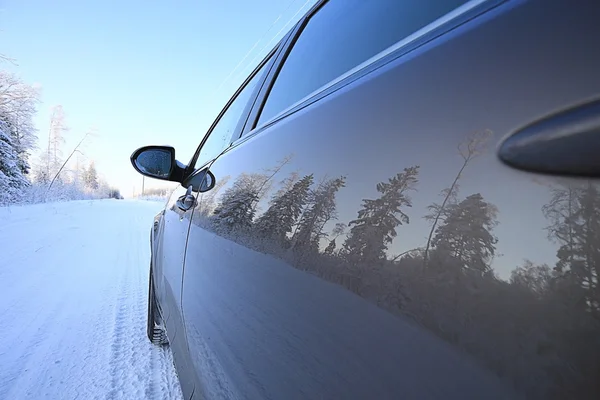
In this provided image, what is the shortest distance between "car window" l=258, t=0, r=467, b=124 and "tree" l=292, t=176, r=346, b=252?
1.29 feet

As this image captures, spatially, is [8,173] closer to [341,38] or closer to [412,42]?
[341,38]

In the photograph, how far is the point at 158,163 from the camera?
2387mm

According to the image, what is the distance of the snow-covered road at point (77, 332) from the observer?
7.20 feet

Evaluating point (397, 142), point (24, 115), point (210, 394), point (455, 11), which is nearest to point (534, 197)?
point (397, 142)

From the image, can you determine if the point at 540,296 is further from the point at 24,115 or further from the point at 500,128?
the point at 24,115

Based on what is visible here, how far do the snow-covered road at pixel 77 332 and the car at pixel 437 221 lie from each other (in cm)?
176

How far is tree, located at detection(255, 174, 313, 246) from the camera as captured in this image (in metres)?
0.78

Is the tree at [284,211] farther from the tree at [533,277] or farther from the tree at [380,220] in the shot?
the tree at [533,277]

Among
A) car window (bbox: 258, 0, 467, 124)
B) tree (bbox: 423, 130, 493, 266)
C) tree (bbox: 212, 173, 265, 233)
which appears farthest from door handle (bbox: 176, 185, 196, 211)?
tree (bbox: 423, 130, 493, 266)

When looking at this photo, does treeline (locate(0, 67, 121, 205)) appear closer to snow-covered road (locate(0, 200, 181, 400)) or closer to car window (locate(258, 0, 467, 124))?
snow-covered road (locate(0, 200, 181, 400))

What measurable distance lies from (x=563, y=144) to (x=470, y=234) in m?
0.13

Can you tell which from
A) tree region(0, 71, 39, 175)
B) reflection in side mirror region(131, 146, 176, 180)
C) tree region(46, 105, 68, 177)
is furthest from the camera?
tree region(46, 105, 68, 177)

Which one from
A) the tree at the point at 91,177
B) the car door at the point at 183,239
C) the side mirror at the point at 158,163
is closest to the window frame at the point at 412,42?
the car door at the point at 183,239

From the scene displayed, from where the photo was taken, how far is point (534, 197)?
36cm
